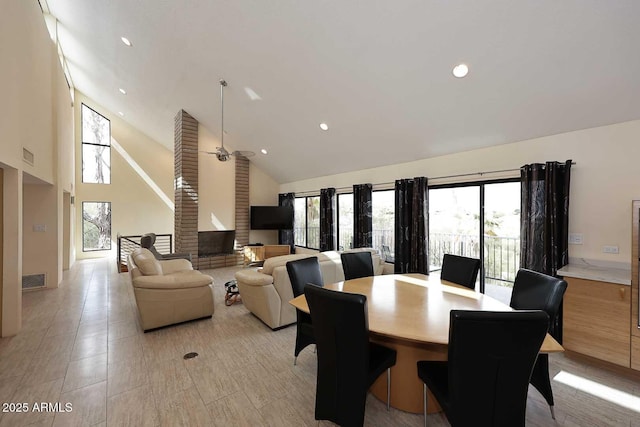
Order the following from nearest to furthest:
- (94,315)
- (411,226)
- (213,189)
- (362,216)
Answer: (94,315)
(411,226)
(362,216)
(213,189)

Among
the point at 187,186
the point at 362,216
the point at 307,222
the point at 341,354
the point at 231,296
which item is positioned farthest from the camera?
the point at 307,222

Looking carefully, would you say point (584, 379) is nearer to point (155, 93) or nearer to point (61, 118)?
point (155, 93)

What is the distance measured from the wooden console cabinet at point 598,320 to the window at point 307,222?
→ 5816 mm

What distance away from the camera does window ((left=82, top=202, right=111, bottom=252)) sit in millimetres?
8359

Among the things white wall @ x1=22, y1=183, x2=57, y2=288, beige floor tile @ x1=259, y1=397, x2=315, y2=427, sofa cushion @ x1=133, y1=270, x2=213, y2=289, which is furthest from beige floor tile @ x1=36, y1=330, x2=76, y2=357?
white wall @ x1=22, y1=183, x2=57, y2=288

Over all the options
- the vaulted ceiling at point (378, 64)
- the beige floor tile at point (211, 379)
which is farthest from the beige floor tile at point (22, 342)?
the vaulted ceiling at point (378, 64)

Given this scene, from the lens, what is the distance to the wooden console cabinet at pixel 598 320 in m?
2.48

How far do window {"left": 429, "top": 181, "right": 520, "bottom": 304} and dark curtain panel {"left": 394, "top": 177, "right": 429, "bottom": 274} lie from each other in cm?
43

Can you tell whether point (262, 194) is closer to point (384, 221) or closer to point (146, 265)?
point (384, 221)

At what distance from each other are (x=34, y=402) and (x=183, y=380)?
106 centimetres

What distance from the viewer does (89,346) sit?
2.99 meters

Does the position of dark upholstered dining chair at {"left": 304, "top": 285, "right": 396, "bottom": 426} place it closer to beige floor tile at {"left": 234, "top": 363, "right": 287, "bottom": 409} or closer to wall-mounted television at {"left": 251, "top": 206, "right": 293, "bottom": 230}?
beige floor tile at {"left": 234, "top": 363, "right": 287, "bottom": 409}

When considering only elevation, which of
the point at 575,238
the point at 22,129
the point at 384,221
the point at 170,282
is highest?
the point at 22,129

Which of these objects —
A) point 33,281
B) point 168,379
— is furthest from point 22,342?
point 33,281
